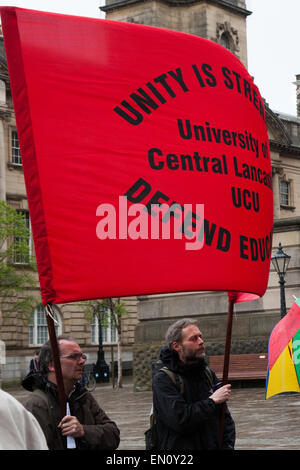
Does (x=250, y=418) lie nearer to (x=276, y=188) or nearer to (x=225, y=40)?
(x=225, y=40)

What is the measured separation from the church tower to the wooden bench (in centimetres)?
3277

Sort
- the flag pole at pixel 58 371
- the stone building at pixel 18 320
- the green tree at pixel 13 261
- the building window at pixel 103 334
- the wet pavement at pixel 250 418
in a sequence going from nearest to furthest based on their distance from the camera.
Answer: the flag pole at pixel 58 371 < the wet pavement at pixel 250 418 < the green tree at pixel 13 261 < the stone building at pixel 18 320 < the building window at pixel 103 334

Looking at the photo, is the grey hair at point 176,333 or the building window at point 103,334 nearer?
the grey hair at point 176,333

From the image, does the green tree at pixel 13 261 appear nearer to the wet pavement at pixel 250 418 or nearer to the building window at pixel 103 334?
the building window at pixel 103 334

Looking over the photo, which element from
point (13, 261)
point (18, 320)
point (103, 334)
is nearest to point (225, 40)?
point (103, 334)

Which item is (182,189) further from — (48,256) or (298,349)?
(298,349)

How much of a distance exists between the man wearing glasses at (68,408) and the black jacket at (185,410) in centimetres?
36

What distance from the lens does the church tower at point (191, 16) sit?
2219 inches

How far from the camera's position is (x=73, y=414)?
18.0ft

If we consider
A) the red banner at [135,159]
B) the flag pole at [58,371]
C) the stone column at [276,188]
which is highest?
the stone column at [276,188]

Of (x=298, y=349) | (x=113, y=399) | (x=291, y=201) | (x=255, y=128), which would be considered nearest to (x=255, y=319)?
(x=113, y=399)

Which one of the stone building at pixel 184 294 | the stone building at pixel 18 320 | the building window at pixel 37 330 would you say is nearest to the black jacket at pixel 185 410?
the stone building at pixel 184 294

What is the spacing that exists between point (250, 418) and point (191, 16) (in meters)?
44.1

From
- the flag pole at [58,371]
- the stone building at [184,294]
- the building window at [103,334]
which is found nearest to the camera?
the flag pole at [58,371]
